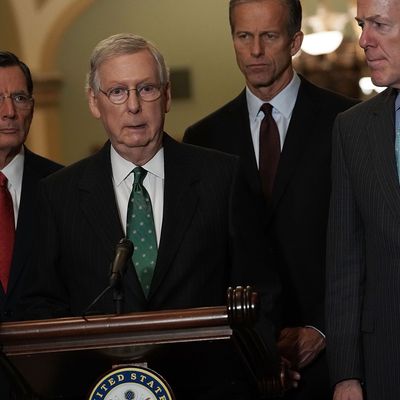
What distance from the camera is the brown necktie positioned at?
145 inches

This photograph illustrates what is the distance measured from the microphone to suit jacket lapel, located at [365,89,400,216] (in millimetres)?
746

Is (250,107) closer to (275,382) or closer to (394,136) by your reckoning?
(394,136)

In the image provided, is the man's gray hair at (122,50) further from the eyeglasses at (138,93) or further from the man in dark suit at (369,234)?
the man in dark suit at (369,234)

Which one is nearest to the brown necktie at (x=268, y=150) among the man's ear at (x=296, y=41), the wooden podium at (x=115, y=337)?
the man's ear at (x=296, y=41)

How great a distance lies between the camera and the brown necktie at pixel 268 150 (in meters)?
3.68

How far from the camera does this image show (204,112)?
39.5 feet

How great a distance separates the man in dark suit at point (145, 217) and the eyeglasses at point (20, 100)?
59cm

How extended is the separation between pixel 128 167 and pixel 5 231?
658 millimetres

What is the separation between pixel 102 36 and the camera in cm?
1205

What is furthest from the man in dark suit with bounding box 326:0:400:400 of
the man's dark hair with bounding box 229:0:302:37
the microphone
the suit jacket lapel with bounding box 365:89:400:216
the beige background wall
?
the beige background wall

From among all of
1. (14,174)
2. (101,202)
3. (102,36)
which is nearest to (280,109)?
(14,174)

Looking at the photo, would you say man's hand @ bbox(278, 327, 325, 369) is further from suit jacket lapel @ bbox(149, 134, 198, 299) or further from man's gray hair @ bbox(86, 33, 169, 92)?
man's gray hair @ bbox(86, 33, 169, 92)

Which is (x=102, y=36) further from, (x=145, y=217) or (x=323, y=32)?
(x=145, y=217)

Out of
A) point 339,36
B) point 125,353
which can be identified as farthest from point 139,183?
point 339,36
